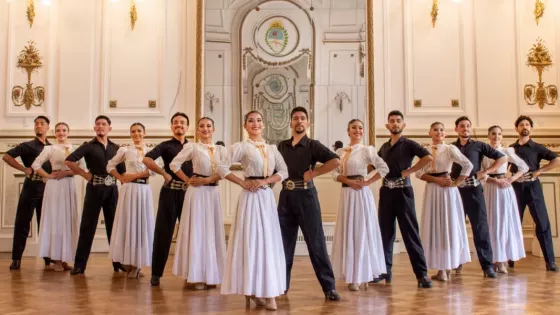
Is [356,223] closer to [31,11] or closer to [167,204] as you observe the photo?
[167,204]

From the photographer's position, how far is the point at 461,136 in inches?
222

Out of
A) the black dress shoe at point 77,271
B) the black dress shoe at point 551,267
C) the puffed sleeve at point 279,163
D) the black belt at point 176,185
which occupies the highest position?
the puffed sleeve at point 279,163

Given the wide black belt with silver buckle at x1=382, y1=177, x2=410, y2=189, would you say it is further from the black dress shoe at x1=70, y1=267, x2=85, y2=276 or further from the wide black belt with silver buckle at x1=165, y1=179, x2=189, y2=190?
the black dress shoe at x1=70, y1=267, x2=85, y2=276

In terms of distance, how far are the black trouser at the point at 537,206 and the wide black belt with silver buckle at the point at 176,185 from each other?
3.58 meters

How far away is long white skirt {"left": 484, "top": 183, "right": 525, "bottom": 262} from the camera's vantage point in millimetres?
5922

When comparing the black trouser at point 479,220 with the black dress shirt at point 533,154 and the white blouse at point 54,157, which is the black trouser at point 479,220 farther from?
the white blouse at point 54,157

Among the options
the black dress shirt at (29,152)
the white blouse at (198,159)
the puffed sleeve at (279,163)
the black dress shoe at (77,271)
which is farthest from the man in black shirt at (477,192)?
the black dress shirt at (29,152)

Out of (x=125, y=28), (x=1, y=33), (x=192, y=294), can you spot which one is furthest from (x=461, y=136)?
(x=1, y=33)

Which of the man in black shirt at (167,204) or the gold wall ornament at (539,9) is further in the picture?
the gold wall ornament at (539,9)

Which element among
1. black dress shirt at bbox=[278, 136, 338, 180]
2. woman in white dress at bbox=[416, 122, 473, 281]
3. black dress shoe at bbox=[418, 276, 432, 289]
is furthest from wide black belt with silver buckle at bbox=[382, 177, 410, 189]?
black dress shirt at bbox=[278, 136, 338, 180]

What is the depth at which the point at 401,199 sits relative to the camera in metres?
4.99

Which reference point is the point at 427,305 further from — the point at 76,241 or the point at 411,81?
the point at 411,81

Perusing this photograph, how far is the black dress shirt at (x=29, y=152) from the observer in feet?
20.5

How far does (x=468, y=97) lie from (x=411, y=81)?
770 millimetres
